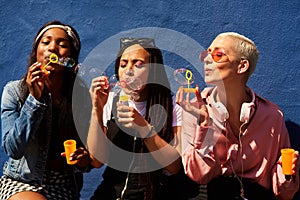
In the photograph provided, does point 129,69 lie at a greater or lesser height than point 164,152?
greater

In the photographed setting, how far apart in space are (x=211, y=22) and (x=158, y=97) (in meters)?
0.65

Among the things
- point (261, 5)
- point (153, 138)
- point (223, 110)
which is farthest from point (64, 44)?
point (261, 5)

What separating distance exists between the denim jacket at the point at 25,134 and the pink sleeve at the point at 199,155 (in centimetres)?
76

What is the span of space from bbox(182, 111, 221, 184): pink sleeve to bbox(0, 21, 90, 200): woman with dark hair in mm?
545

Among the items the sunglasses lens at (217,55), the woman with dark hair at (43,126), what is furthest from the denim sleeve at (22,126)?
the sunglasses lens at (217,55)

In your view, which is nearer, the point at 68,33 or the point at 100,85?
the point at 100,85

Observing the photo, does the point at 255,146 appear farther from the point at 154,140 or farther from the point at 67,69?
the point at 67,69

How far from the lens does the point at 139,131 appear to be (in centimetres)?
301

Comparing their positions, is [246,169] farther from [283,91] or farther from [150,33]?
[150,33]

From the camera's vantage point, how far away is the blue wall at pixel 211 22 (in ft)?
11.5

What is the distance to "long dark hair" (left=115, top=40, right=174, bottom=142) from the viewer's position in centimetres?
316

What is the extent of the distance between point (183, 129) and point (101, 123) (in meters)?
0.43

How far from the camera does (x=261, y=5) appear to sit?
3.50m

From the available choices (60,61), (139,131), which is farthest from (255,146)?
(60,61)
